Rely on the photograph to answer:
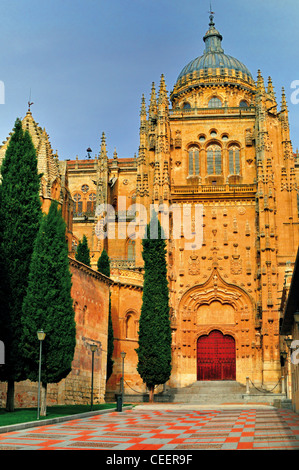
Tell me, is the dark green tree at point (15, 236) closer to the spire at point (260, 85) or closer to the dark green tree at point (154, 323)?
the dark green tree at point (154, 323)

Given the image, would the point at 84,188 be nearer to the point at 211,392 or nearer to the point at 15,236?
the point at 211,392

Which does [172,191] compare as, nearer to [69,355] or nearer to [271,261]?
[271,261]

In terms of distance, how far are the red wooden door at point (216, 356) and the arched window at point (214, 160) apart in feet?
42.4

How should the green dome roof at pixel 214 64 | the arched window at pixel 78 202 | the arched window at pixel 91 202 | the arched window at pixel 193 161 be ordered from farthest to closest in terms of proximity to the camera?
the arched window at pixel 78 202 → the arched window at pixel 91 202 → the green dome roof at pixel 214 64 → the arched window at pixel 193 161

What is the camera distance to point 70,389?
2659cm

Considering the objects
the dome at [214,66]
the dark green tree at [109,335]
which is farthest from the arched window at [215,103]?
the dark green tree at [109,335]

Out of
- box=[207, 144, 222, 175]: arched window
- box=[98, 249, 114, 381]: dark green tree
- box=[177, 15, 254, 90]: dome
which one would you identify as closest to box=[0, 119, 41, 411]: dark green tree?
box=[98, 249, 114, 381]: dark green tree

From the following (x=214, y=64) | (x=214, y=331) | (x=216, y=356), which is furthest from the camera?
(x=214, y=64)

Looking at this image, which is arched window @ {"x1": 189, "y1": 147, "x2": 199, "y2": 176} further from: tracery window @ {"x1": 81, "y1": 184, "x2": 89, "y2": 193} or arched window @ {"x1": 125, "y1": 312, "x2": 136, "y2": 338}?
tracery window @ {"x1": 81, "y1": 184, "x2": 89, "y2": 193}

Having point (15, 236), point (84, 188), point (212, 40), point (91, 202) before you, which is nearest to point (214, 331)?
point (91, 202)

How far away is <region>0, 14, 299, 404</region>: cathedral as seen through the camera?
1585 inches

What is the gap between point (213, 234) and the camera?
43750mm

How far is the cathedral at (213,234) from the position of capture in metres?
40.2

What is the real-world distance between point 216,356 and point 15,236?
2485cm
